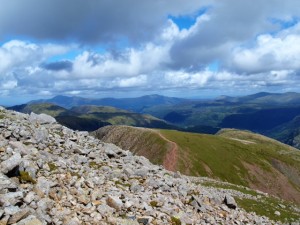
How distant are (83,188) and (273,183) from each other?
174 meters

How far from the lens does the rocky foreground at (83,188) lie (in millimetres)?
20891

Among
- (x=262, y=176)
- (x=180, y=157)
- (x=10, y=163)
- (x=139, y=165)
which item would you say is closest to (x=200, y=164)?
(x=180, y=157)

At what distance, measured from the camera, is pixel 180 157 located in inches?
7500

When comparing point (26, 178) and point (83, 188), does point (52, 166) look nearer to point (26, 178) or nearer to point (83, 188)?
point (83, 188)

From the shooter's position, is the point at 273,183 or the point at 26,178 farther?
the point at 273,183

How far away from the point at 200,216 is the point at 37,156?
14311 millimetres

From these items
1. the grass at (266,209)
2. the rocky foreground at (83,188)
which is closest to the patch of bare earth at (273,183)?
the grass at (266,209)

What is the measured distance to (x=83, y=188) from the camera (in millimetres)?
25281


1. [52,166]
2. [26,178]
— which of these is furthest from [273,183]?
[26,178]

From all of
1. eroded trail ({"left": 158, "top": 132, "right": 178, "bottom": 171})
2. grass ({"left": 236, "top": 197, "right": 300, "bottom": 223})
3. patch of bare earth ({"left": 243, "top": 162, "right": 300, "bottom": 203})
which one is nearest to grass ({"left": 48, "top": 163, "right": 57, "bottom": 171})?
grass ({"left": 236, "top": 197, "right": 300, "bottom": 223})

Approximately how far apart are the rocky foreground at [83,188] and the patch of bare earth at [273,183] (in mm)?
146928

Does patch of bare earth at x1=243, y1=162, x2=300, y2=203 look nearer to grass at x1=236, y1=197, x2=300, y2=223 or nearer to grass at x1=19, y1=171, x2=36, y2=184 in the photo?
grass at x1=236, y1=197, x2=300, y2=223

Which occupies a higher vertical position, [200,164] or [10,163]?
[10,163]

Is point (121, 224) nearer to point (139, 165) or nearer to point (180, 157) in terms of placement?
point (139, 165)
